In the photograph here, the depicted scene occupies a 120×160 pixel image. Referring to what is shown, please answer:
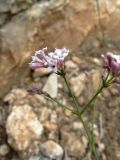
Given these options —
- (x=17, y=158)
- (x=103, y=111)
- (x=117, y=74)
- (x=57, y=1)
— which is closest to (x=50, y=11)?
(x=57, y=1)

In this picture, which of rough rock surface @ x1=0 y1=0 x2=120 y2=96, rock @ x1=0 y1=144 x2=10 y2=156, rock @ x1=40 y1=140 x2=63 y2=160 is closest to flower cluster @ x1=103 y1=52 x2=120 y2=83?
rock @ x1=40 y1=140 x2=63 y2=160

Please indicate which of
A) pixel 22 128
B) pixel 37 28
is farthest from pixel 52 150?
pixel 37 28

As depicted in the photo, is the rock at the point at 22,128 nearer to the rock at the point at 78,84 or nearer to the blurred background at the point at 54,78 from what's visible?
the blurred background at the point at 54,78

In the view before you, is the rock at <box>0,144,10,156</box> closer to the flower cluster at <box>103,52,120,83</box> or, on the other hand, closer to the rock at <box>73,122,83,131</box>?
the rock at <box>73,122,83,131</box>

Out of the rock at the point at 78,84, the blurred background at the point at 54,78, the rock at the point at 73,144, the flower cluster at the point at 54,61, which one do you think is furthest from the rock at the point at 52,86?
the flower cluster at the point at 54,61

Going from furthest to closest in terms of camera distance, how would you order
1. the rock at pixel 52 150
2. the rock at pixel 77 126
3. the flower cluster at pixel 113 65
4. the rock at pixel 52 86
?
the rock at pixel 52 86, the rock at pixel 77 126, the rock at pixel 52 150, the flower cluster at pixel 113 65

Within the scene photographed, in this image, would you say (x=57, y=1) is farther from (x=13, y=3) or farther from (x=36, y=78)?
(x=36, y=78)

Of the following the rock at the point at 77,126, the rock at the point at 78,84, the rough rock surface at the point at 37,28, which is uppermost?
the rough rock surface at the point at 37,28
